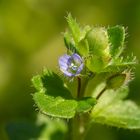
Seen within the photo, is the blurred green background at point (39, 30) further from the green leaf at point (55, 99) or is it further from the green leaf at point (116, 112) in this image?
the green leaf at point (55, 99)

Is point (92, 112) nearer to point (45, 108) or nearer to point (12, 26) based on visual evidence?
point (45, 108)

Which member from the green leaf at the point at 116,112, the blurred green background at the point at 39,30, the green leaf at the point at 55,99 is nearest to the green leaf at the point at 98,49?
the green leaf at the point at 55,99

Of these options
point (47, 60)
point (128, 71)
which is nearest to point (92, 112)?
point (128, 71)

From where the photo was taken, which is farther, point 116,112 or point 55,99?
point 116,112

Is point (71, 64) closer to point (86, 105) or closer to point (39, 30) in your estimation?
point (86, 105)

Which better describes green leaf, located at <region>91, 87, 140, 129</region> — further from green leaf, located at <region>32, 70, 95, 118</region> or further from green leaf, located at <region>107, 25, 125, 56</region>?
green leaf, located at <region>107, 25, 125, 56</region>

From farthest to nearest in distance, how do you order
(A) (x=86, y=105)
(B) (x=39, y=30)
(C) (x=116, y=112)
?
(B) (x=39, y=30), (C) (x=116, y=112), (A) (x=86, y=105)

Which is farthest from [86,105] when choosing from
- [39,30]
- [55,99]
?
[39,30]
